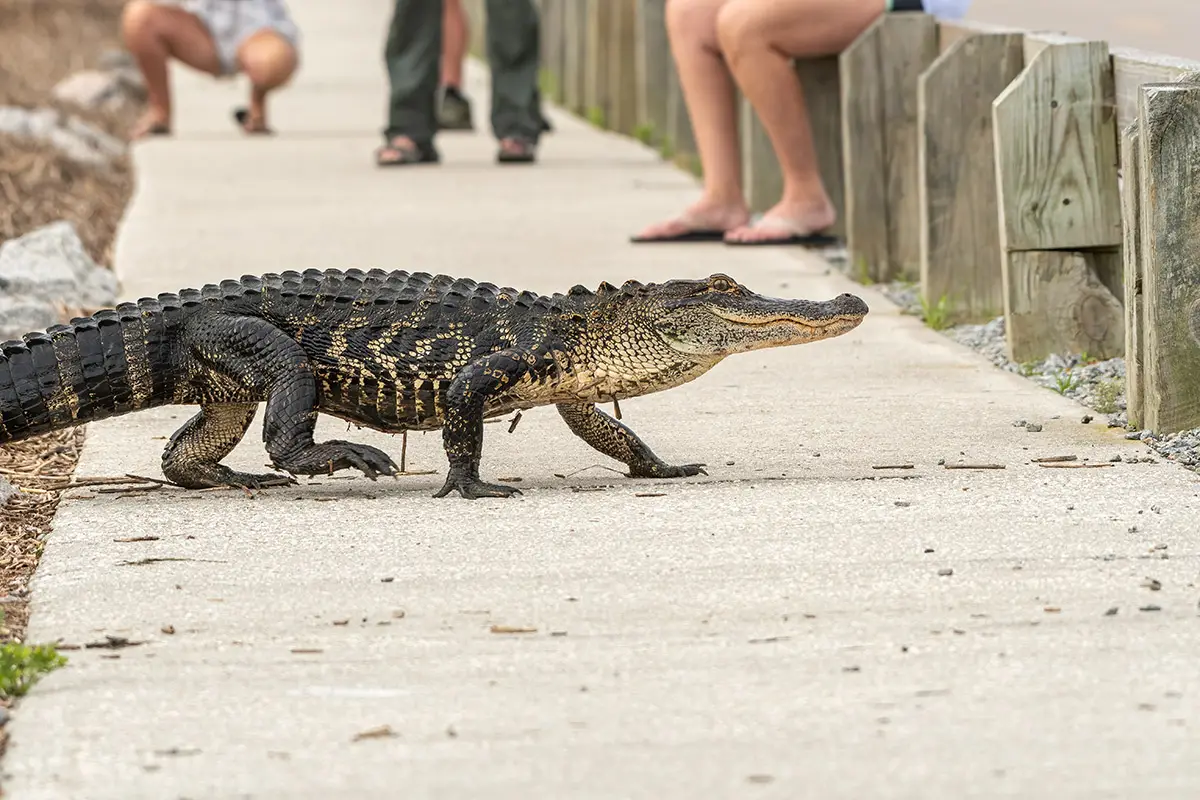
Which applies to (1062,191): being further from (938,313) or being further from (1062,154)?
(938,313)

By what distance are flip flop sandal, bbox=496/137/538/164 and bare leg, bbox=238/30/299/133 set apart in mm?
2119

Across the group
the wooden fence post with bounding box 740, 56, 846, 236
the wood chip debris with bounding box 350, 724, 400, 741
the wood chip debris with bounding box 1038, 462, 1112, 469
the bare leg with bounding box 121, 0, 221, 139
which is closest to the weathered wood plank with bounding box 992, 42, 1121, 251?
the wood chip debris with bounding box 1038, 462, 1112, 469

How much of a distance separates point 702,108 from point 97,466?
4696 mm

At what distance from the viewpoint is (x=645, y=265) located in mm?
8789

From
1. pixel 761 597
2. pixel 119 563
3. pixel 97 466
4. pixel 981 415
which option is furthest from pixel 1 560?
pixel 981 415

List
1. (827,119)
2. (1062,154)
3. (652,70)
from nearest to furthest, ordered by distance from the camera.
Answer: (1062,154) → (827,119) → (652,70)

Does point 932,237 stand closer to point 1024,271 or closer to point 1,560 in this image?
point 1024,271

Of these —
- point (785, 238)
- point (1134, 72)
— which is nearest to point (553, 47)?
point (785, 238)

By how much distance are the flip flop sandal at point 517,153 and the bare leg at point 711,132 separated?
320cm

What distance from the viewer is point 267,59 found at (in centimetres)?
1390

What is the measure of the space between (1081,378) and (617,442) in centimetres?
181

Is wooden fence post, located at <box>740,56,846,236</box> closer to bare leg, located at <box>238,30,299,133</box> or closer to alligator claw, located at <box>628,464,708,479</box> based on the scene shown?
alligator claw, located at <box>628,464,708,479</box>

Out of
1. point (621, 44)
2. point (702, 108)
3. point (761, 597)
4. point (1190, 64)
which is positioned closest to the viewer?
point (761, 597)

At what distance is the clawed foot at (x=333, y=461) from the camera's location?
16.5 feet
